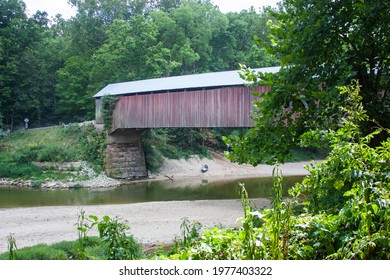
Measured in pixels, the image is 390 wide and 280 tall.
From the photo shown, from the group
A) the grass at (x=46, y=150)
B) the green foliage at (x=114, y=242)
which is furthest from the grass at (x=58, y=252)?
the grass at (x=46, y=150)

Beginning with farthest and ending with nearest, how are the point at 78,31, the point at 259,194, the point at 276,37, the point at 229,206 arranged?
the point at 78,31 < the point at 259,194 < the point at 229,206 < the point at 276,37

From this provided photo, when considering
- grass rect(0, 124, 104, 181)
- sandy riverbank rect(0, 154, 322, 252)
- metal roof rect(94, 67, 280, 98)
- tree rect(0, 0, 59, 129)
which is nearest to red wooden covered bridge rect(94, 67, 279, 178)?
metal roof rect(94, 67, 280, 98)

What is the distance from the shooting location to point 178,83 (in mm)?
15930

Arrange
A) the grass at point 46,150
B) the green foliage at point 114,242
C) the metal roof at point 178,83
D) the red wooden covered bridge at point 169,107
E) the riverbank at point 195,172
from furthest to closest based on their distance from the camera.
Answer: the grass at point 46,150, the riverbank at point 195,172, the metal roof at point 178,83, the red wooden covered bridge at point 169,107, the green foliage at point 114,242

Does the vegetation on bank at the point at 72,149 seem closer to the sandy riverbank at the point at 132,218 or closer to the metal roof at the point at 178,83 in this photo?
the metal roof at the point at 178,83

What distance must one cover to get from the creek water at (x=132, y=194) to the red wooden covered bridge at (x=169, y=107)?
235cm

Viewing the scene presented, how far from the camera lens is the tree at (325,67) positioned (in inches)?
139

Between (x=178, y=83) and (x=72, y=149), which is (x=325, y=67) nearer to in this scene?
(x=178, y=83)

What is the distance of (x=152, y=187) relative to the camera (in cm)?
1680

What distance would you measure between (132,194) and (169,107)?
375cm

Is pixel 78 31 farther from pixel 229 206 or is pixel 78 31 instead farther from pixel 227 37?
pixel 229 206

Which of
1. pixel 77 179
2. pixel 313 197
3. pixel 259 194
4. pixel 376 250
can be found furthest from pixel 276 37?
pixel 77 179

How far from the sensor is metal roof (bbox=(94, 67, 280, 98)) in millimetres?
14227
